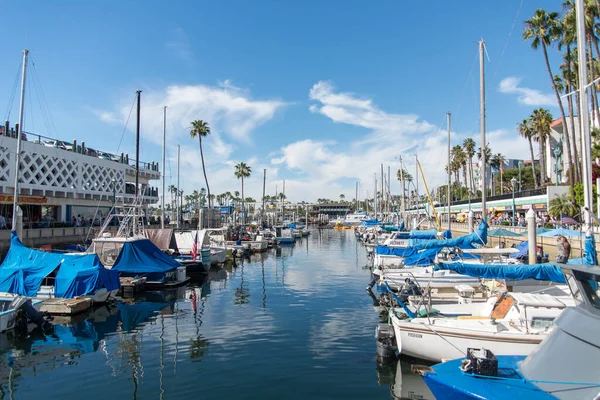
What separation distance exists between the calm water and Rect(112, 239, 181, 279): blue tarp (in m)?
1.97

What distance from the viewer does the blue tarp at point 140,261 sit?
27578mm

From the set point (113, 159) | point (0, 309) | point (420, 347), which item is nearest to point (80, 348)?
point (0, 309)

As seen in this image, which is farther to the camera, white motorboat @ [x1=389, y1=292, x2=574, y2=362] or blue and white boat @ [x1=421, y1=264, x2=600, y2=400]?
white motorboat @ [x1=389, y1=292, x2=574, y2=362]

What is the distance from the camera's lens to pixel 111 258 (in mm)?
29062

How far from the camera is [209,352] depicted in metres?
15.3

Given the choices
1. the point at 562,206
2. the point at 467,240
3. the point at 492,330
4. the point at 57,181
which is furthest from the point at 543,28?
the point at 57,181

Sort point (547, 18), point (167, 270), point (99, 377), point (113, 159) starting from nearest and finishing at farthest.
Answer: point (99, 377) → point (167, 270) → point (547, 18) → point (113, 159)

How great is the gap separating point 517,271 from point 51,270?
21.3m

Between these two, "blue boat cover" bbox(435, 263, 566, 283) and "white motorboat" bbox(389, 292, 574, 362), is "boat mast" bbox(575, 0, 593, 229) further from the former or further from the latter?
"white motorboat" bbox(389, 292, 574, 362)

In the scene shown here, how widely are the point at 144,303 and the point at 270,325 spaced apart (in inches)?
361

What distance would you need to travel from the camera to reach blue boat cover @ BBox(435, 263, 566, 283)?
48.8ft

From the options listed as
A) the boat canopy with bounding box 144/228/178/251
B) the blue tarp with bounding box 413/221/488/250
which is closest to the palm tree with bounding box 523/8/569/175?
the blue tarp with bounding box 413/221/488/250

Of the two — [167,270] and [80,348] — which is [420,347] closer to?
[80,348]

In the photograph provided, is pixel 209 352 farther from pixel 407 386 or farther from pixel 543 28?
pixel 543 28
